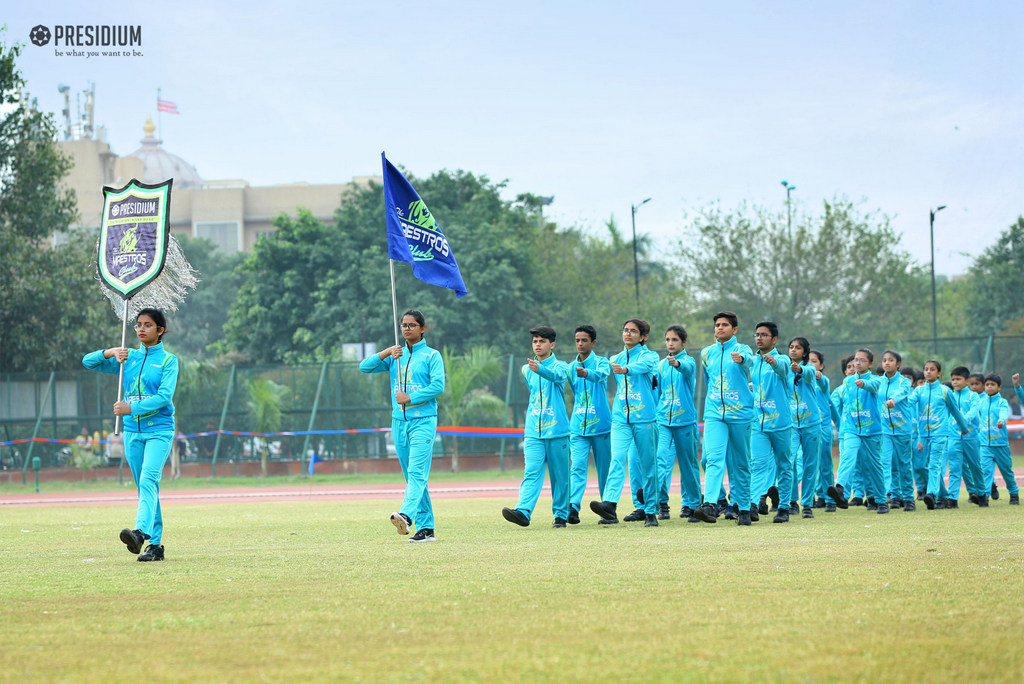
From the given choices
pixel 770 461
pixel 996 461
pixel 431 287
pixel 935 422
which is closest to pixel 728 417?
pixel 770 461

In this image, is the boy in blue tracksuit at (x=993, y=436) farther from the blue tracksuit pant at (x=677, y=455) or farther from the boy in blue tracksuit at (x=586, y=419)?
the boy in blue tracksuit at (x=586, y=419)

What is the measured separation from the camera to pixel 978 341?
3017 cm

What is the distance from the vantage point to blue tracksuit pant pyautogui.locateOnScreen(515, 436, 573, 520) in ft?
38.7

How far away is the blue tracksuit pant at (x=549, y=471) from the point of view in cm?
1179

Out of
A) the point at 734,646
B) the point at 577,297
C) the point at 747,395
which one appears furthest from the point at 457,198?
the point at 734,646

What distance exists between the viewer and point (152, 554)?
9.02m

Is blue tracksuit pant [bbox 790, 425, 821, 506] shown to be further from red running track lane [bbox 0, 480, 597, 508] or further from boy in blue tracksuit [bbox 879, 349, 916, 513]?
red running track lane [bbox 0, 480, 597, 508]

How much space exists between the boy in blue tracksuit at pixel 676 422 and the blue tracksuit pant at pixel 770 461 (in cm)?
63

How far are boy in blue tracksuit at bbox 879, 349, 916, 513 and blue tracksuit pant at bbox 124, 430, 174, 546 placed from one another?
849 centimetres

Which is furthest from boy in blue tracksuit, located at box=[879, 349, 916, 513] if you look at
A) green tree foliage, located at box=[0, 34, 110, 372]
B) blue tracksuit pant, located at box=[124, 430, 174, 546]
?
green tree foliage, located at box=[0, 34, 110, 372]

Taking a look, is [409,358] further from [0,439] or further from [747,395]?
[0,439]

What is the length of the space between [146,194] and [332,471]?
19.6m

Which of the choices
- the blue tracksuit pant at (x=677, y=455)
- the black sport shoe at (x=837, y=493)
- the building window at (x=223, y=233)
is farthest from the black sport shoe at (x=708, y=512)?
the building window at (x=223, y=233)

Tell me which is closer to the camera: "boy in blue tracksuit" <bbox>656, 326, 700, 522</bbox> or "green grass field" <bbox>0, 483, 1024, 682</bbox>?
"green grass field" <bbox>0, 483, 1024, 682</bbox>
